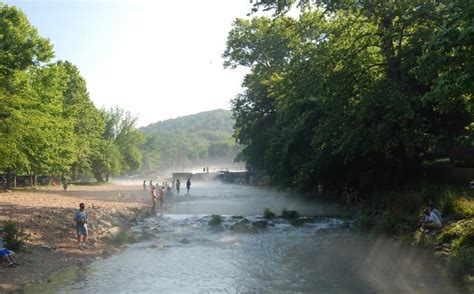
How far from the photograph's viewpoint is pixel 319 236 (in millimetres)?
22578

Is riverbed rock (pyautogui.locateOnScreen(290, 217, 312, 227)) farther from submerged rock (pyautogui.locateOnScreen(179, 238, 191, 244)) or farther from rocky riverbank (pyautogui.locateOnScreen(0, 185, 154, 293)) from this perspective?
rocky riverbank (pyautogui.locateOnScreen(0, 185, 154, 293))

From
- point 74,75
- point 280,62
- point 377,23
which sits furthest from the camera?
point 74,75

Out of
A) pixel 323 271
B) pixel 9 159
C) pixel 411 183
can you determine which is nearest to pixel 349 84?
pixel 411 183

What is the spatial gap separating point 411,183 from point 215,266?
45.7 ft

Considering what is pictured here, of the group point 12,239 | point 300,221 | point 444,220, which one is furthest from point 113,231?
point 444,220

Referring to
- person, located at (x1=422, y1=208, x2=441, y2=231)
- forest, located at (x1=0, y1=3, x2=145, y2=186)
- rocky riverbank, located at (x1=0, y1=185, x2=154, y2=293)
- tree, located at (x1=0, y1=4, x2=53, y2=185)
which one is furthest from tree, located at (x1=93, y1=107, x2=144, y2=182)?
person, located at (x1=422, y1=208, x2=441, y2=231)

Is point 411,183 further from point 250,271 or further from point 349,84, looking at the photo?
point 250,271

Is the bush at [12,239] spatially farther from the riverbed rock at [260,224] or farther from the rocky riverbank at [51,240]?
the riverbed rock at [260,224]

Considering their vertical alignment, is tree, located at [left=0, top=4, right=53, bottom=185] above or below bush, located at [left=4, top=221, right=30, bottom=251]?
above

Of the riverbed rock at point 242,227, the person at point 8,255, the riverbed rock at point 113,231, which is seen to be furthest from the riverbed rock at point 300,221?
the person at point 8,255

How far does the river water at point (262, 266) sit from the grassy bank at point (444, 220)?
1.78ft

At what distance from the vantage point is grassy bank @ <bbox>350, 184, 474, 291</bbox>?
13.2 m

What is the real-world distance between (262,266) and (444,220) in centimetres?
790

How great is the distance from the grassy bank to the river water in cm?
54
